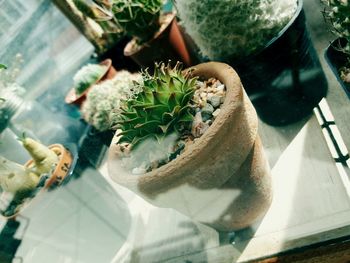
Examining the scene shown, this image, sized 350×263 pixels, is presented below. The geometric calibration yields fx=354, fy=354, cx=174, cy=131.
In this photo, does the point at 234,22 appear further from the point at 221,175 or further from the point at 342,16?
the point at 221,175

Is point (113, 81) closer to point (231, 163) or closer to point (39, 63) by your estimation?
point (39, 63)

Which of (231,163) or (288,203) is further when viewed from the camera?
(288,203)

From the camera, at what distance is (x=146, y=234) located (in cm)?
179

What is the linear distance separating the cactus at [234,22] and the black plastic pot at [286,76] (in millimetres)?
61

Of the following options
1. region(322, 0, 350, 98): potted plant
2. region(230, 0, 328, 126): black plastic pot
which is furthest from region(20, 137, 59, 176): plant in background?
region(322, 0, 350, 98): potted plant

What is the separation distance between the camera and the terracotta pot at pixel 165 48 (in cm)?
246

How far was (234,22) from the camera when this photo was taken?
5.41 ft

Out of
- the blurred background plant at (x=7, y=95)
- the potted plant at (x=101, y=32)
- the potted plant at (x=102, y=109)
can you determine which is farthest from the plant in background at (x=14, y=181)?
the potted plant at (x=101, y=32)

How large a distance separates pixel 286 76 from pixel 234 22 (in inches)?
15.0

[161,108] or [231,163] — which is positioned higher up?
[161,108]

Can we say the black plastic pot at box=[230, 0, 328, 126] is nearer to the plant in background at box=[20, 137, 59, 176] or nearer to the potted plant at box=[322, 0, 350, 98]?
the potted plant at box=[322, 0, 350, 98]

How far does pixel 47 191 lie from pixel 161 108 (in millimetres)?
795

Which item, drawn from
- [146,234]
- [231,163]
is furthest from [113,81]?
[231,163]

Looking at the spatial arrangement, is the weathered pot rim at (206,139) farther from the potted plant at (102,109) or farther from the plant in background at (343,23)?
the potted plant at (102,109)
